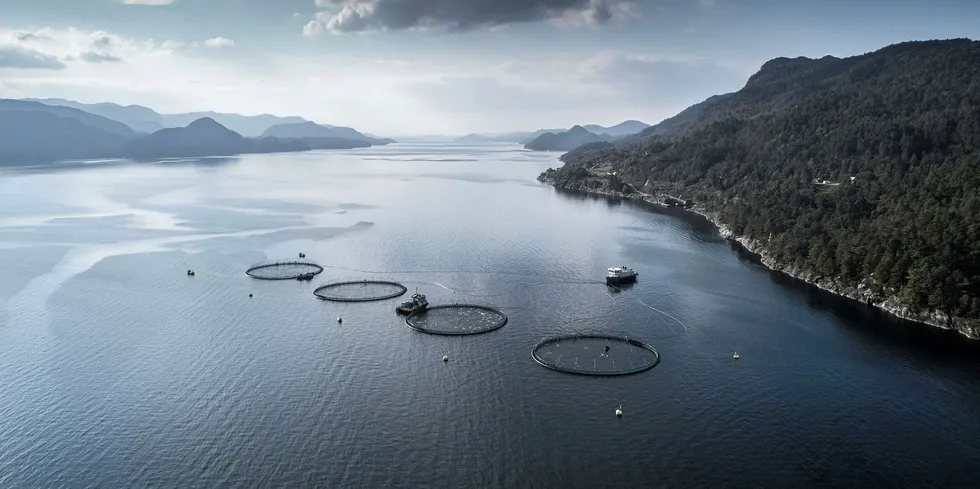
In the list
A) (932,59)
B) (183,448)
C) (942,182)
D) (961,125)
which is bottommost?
(183,448)

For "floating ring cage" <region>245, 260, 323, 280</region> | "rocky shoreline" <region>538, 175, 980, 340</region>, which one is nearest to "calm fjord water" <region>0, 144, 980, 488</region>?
"rocky shoreline" <region>538, 175, 980, 340</region>

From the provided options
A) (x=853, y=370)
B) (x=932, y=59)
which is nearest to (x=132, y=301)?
(x=853, y=370)

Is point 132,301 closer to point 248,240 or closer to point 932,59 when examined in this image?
point 248,240

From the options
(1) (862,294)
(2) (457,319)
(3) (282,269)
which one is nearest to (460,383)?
(2) (457,319)

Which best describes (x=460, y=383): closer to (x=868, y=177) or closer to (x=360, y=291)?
(x=360, y=291)

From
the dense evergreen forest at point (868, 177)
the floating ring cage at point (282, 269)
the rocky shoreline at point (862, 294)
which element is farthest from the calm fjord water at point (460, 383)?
the dense evergreen forest at point (868, 177)
